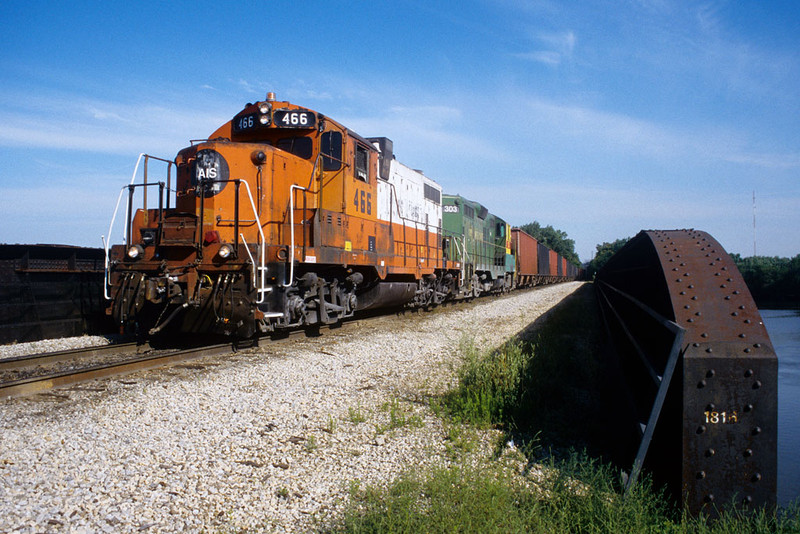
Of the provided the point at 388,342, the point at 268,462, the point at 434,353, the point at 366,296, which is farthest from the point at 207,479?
the point at 366,296

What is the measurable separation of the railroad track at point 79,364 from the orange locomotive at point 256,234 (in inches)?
18.2

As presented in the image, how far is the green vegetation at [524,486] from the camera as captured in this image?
8.71 feet

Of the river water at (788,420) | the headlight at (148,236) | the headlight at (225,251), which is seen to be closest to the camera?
the river water at (788,420)

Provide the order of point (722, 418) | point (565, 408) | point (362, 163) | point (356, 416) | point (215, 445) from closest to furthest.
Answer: point (722, 418) → point (215, 445) → point (356, 416) → point (565, 408) → point (362, 163)

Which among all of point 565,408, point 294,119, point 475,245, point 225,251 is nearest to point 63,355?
point 225,251

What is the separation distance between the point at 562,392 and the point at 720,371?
3.12 m

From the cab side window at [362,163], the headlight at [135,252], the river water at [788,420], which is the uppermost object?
the cab side window at [362,163]

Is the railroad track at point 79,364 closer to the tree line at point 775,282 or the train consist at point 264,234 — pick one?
the train consist at point 264,234

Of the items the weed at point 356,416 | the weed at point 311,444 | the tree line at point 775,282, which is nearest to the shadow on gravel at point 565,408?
the weed at point 356,416

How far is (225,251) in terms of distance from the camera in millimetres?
7078

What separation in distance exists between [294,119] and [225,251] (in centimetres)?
282

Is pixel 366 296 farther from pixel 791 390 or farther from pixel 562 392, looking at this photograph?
pixel 791 390

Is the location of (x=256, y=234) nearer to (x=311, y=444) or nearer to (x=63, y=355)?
(x=63, y=355)

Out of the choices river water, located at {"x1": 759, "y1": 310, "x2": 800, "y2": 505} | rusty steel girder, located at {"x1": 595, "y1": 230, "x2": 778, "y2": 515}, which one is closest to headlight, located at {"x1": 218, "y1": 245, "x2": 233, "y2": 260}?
rusty steel girder, located at {"x1": 595, "y1": 230, "x2": 778, "y2": 515}
